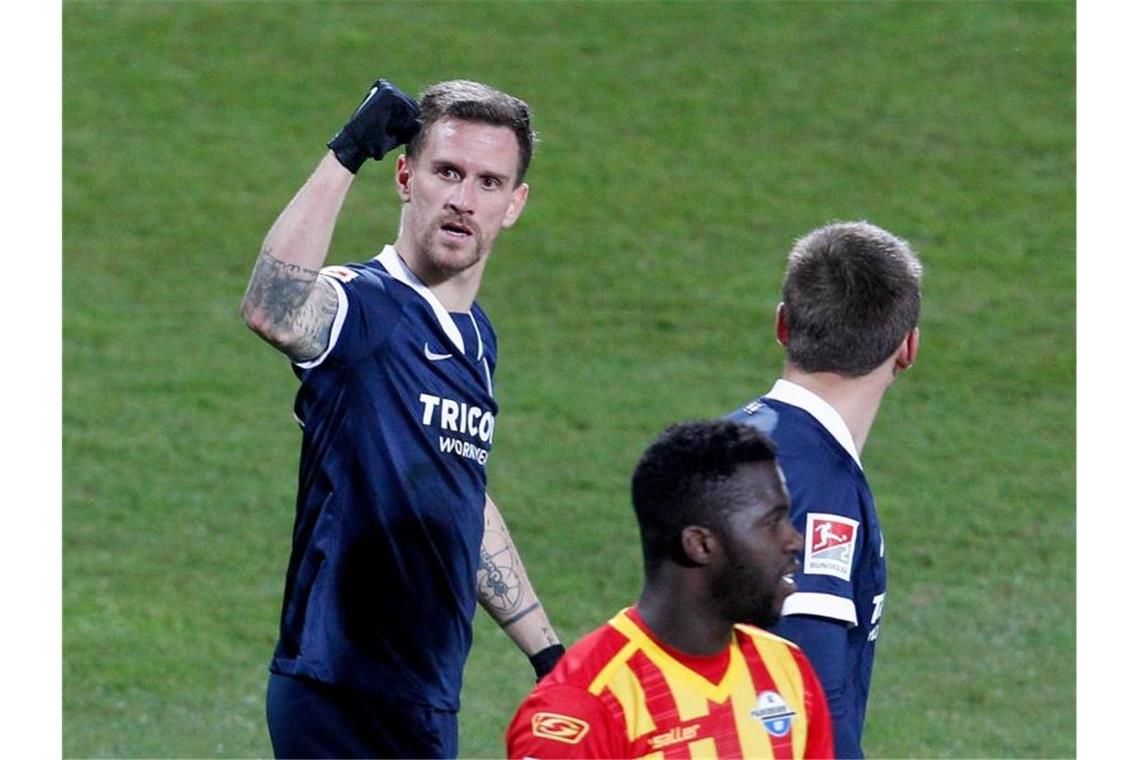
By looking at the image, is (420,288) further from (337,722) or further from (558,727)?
(558,727)

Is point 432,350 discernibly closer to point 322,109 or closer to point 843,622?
point 843,622

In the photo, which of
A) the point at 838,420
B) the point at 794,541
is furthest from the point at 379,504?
the point at 794,541

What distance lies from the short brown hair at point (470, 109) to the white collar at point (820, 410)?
934 mm

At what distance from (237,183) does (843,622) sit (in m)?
13.5

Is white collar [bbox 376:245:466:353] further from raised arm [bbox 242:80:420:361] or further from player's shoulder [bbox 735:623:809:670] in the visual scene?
player's shoulder [bbox 735:623:809:670]

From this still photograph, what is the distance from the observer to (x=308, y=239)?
3961 mm

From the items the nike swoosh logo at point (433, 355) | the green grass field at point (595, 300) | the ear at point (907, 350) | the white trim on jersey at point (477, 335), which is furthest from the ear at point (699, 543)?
the green grass field at point (595, 300)

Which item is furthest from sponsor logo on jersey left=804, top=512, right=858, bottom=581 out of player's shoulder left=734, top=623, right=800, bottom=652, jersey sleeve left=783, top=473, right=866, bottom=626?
player's shoulder left=734, top=623, right=800, bottom=652

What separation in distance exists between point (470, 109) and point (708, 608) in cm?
157

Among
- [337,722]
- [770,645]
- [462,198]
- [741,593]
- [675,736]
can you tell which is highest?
[462,198]

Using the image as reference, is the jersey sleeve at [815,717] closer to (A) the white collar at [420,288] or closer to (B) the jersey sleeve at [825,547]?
(B) the jersey sleeve at [825,547]

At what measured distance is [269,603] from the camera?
10.9 metres

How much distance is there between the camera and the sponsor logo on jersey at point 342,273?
4258 mm

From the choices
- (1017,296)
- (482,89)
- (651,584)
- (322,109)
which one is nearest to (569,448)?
(1017,296)
